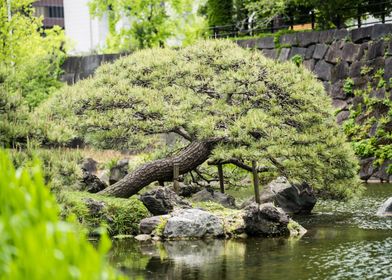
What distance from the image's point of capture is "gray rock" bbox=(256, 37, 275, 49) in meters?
38.8

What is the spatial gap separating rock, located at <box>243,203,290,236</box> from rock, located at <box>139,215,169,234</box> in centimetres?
182

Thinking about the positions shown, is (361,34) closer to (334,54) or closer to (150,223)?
(334,54)

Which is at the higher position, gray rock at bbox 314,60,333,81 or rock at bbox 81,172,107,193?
gray rock at bbox 314,60,333,81

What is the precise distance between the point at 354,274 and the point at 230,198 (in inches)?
348

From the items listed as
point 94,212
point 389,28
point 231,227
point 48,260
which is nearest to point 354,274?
point 231,227

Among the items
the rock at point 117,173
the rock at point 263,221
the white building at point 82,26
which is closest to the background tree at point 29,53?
the rock at point 117,173

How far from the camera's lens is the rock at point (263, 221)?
18.0 meters

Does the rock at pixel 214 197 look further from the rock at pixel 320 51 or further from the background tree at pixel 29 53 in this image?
the rock at pixel 320 51

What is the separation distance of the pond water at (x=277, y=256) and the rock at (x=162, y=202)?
148cm

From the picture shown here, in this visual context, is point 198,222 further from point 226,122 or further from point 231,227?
point 226,122

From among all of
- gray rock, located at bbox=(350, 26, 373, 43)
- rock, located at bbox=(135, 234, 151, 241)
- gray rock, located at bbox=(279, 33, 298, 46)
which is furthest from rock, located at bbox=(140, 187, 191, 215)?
gray rock, located at bbox=(279, 33, 298, 46)

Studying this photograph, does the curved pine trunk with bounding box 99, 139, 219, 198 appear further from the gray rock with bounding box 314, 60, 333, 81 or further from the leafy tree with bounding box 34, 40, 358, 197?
the gray rock with bounding box 314, 60, 333, 81

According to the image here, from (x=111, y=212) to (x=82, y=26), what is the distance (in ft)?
183

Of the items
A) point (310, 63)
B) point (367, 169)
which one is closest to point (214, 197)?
point (367, 169)
